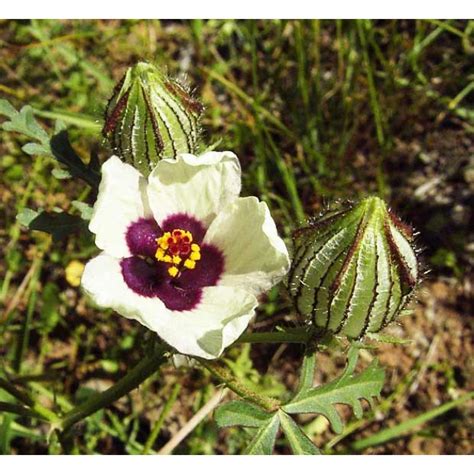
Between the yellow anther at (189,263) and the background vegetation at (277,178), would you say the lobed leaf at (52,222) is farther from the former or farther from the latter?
the background vegetation at (277,178)

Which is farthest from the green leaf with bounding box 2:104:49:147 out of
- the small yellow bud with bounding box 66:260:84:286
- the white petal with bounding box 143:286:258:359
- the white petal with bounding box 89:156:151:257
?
the small yellow bud with bounding box 66:260:84:286

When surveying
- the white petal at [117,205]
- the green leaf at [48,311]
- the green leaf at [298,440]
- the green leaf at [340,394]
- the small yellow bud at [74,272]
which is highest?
the white petal at [117,205]

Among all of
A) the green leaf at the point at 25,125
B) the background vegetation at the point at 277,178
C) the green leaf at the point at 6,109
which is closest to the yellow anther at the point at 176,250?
the green leaf at the point at 25,125

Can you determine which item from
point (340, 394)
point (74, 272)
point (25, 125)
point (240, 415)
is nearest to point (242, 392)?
point (240, 415)

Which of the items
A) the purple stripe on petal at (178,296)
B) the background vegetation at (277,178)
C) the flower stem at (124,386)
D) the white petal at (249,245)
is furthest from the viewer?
the background vegetation at (277,178)

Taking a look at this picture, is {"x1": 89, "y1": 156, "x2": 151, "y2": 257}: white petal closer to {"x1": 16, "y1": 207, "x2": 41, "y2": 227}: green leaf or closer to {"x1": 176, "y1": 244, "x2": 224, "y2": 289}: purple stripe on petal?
{"x1": 176, "y1": 244, "x2": 224, "y2": 289}: purple stripe on petal

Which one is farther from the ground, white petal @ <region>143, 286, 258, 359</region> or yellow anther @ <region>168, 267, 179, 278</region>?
yellow anther @ <region>168, 267, 179, 278</region>
